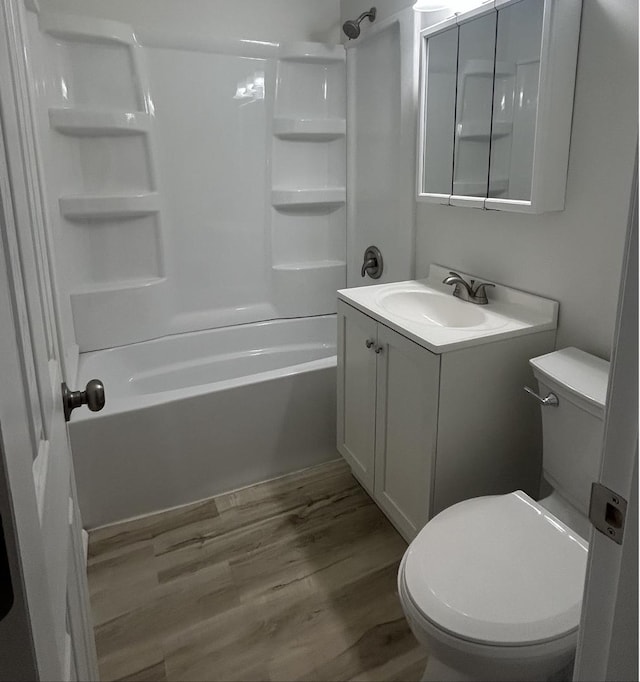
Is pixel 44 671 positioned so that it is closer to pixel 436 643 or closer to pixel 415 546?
pixel 436 643

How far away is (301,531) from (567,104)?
5.43ft

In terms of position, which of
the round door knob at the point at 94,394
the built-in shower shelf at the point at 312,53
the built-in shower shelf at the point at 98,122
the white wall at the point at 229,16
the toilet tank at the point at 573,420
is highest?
the white wall at the point at 229,16

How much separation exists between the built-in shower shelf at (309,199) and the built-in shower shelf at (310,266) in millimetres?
294

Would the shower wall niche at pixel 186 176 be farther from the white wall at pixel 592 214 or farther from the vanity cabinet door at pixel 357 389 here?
the white wall at pixel 592 214

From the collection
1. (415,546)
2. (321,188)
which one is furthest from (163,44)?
(415,546)

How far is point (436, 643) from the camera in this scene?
1150 mm

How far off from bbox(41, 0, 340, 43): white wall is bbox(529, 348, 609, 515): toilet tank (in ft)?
6.96

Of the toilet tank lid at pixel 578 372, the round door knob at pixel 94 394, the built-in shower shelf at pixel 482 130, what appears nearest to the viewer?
the round door knob at pixel 94 394

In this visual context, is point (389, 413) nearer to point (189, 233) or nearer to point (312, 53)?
point (189, 233)

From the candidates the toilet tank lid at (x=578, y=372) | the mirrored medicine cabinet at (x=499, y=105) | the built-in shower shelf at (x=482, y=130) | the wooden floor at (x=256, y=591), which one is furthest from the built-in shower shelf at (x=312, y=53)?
the wooden floor at (x=256, y=591)

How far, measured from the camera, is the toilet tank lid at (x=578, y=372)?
52.8 inches

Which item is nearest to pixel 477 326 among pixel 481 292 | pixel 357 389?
pixel 481 292

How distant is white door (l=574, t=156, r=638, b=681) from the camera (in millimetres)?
492

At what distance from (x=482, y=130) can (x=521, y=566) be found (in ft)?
4.52
